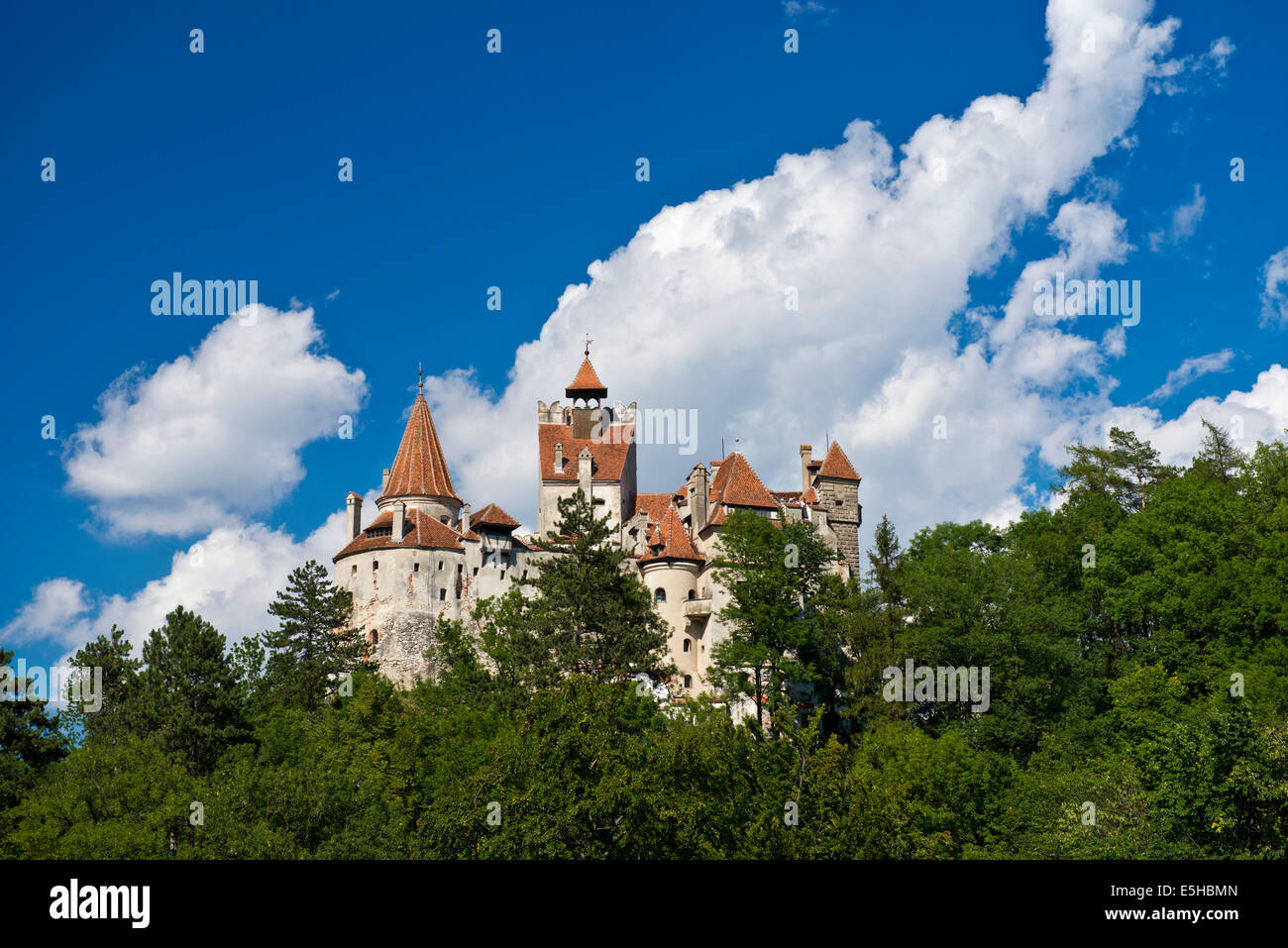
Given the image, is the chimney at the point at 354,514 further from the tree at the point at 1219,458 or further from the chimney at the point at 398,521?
the tree at the point at 1219,458

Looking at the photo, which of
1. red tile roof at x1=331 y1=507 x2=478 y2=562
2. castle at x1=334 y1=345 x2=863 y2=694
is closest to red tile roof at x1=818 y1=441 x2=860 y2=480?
castle at x1=334 y1=345 x2=863 y2=694

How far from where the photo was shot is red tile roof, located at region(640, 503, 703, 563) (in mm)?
63781

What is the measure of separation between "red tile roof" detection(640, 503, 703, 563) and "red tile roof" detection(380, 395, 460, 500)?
1663 cm

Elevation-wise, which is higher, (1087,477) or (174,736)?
(1087,477)

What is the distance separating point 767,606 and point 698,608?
384 inches

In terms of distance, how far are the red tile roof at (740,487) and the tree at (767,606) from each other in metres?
6.04

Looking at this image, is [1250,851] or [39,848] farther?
[39,848]

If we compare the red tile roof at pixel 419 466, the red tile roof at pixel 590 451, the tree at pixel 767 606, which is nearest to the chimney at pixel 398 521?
the red tile roof at pixel 419 466

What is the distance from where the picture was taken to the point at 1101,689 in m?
49.0

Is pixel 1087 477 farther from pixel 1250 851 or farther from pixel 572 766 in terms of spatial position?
pixel 572 766

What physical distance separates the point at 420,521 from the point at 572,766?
43171mm

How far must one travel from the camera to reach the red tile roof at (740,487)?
63844mm
